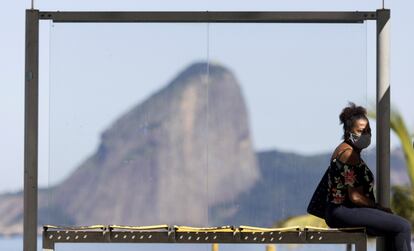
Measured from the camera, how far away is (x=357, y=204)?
9062mm

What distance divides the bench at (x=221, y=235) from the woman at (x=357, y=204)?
10 centimetres

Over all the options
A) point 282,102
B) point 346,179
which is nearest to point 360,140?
point 346,179

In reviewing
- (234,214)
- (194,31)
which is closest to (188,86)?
(194,31)

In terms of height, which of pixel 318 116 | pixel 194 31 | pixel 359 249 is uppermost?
pixel 194 31

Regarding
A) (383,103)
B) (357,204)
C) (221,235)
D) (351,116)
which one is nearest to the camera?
(357,204)

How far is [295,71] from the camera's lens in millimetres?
9820

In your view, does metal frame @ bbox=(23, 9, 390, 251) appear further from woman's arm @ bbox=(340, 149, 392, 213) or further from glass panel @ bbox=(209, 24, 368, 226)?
woman's arm @ bbox=(340, 149, 392, 213)

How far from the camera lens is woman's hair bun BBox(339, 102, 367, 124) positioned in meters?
9.42

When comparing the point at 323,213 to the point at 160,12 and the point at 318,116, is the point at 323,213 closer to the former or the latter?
the point at 318,116

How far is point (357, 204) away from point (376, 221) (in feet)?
0.58

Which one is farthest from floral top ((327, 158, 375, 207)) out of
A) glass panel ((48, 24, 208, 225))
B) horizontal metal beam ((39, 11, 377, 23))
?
horizontal metal beam ((39, 11, 377, 23))

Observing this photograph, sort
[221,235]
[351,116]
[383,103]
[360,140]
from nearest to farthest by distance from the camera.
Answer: [221,235]
[360,140]
[351,116]
[383,103]

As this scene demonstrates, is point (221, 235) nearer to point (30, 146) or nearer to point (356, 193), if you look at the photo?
point (356, 193)

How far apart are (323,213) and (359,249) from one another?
42 centimetres
